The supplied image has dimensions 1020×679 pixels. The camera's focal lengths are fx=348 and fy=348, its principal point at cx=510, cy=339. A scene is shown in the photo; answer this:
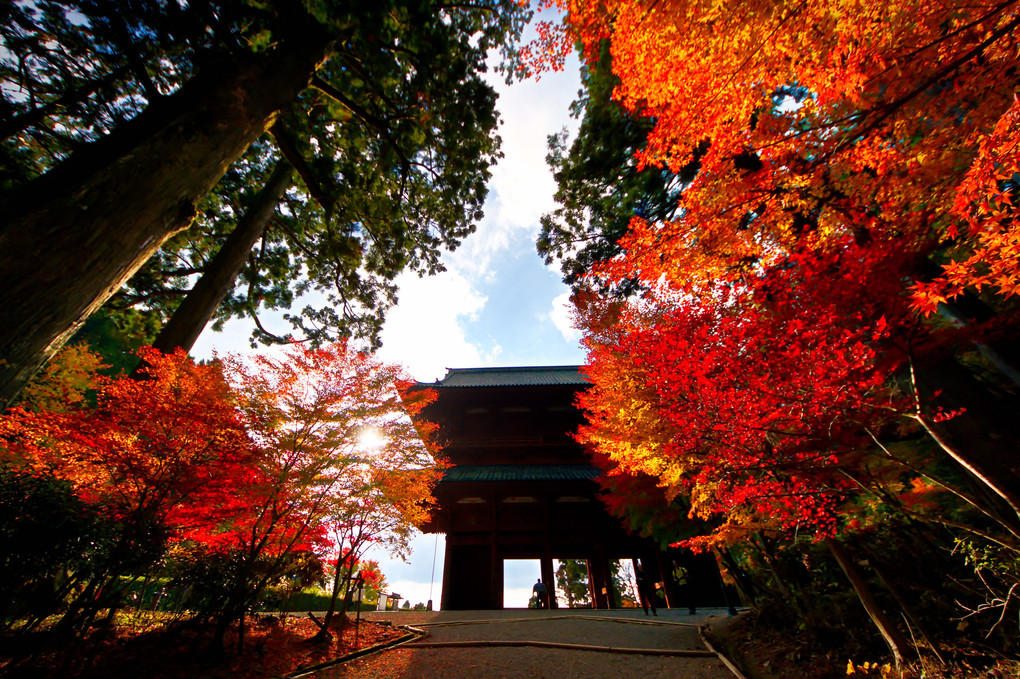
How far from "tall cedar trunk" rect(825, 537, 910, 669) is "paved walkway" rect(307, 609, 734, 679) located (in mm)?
1653

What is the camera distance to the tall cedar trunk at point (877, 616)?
364cm

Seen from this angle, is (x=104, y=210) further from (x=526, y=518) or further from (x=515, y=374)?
(x=515, y=374)

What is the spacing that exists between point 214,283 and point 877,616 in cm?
1082

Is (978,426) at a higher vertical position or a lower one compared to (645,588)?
higher

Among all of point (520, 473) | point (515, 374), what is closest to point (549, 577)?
point (520, 473)

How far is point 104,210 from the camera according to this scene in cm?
244

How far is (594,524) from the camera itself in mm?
12562

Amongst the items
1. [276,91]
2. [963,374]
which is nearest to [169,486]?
[276,91]

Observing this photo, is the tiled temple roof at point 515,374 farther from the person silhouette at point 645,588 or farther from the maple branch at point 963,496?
the maple branch at point 963,496

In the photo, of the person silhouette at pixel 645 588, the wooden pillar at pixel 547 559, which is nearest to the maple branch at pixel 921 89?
the person silhouette at pixel 645 588

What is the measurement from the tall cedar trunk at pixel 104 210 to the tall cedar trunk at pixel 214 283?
3909mm

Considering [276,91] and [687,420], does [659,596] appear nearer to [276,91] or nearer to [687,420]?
[687,420]

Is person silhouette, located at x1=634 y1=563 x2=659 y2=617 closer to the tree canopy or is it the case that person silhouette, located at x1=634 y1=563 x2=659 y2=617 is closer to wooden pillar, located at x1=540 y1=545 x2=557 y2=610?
wooden pillar, located at x1=540 y1=545 x2=557 y2=610

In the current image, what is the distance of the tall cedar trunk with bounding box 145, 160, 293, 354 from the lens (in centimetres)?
589
